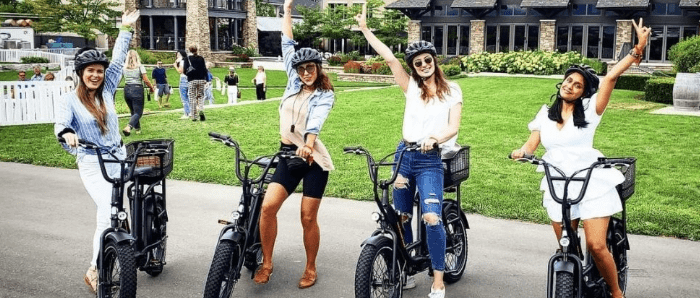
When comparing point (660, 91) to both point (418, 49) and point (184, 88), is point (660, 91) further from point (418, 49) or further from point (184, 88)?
point (418, 49)

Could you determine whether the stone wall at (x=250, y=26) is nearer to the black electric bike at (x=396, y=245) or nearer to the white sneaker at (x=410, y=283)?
the black electric bike at (x=396, y=245)

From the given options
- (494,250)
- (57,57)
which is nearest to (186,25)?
(57,57)

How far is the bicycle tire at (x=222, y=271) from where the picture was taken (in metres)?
5.25

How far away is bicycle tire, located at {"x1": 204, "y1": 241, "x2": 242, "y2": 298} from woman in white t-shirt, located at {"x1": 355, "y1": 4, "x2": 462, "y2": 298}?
1.34 metres

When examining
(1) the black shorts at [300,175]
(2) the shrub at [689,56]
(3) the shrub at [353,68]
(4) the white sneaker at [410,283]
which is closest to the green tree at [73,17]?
(3) the shrub at [353,68]

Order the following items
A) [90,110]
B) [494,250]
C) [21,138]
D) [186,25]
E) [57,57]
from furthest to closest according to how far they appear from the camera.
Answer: [186,25] < [57,57] < [21,138] < [494,250] < [90,110]

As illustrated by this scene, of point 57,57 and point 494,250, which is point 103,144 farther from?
point 57,57

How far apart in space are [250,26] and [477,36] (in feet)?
61.7

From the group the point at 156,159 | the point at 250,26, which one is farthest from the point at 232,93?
the point at 250,26

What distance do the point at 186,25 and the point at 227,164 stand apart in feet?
143

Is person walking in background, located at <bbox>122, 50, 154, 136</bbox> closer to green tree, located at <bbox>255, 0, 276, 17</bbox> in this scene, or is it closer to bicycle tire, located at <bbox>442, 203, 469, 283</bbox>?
bicycle tire, located at <bbox>442, 203, 469, 283</bbox>

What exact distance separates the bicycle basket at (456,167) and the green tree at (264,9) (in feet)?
215

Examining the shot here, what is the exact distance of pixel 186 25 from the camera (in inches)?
2121

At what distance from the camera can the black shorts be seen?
5844 millimetres
